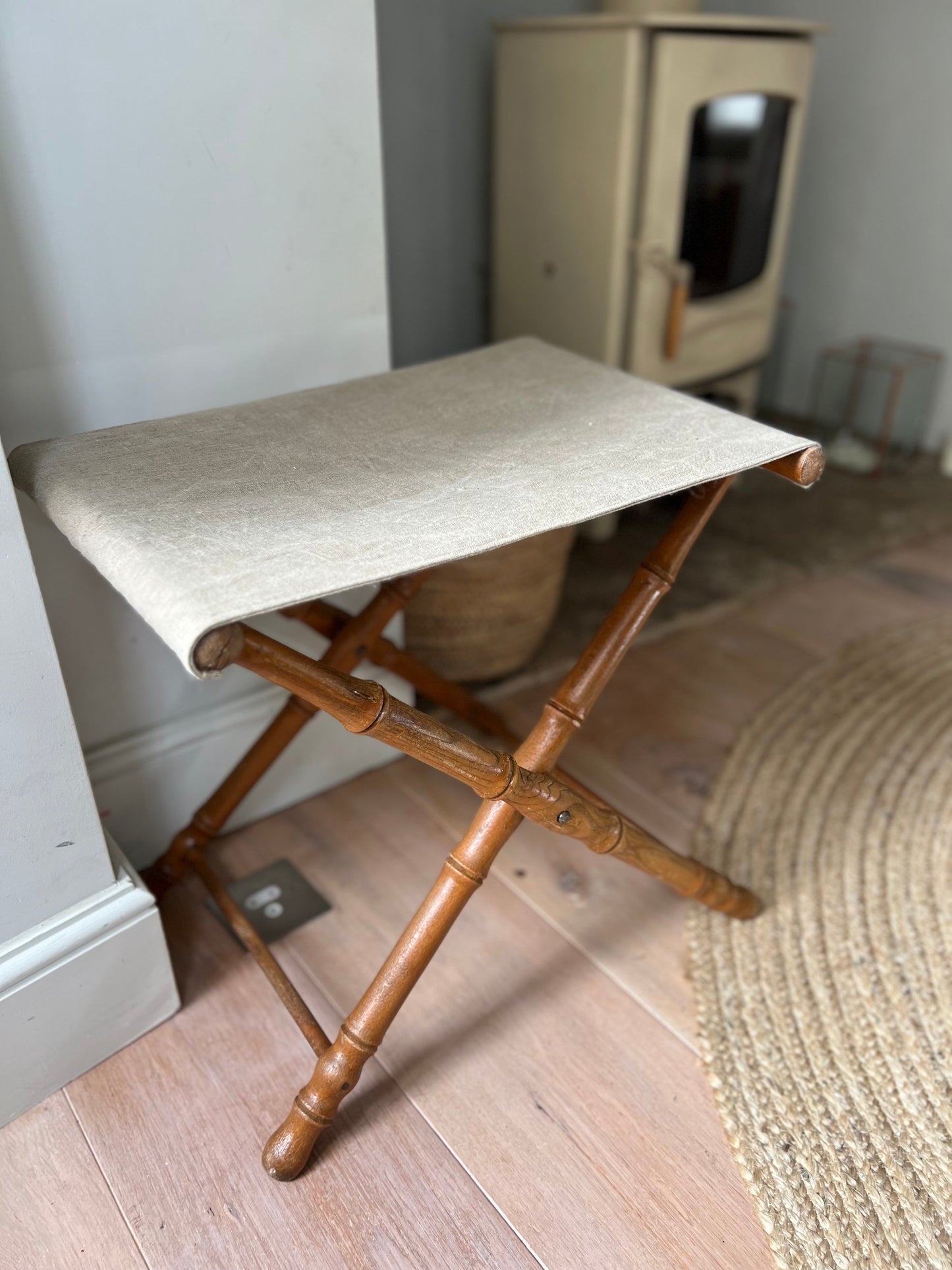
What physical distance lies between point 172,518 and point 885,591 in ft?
4.53

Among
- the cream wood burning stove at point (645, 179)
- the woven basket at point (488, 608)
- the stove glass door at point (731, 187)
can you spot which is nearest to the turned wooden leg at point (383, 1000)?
the woven basket at point (488, 608)

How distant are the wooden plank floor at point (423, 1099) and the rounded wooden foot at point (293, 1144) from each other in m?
0.02

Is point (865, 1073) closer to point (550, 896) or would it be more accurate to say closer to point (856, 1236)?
point (856, 1236)

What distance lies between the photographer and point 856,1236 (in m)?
0.68

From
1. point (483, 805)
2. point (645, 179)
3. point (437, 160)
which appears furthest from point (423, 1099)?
point (437, 160)

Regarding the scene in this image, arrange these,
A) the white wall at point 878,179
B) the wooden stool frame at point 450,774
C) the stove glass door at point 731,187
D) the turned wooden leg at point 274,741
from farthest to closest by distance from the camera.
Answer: the white wall at point 878,179, the stove glass door at point 731,187, the turned wooden leg at point 274,741, the wooden stool frame at point 450,774

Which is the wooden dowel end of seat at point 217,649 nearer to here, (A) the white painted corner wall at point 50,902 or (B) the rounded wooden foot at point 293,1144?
(A) the white painted corner wall at point 50,902

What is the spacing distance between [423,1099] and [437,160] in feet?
A: 4.94

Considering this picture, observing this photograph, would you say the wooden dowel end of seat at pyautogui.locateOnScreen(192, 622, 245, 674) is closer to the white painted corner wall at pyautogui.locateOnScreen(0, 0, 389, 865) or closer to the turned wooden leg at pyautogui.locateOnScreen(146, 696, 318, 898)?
the white painted corner wall at pyautogui.locateOnScreen(0, 0, 389, 865)

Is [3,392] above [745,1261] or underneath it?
above

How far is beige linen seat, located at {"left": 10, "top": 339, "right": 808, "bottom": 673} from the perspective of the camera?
528mm

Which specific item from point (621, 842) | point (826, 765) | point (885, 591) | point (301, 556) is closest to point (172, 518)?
point (301, 556)

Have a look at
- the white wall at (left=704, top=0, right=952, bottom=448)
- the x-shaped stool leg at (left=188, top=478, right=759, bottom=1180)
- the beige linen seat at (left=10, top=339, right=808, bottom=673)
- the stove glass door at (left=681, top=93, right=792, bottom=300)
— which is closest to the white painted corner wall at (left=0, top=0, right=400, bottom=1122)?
the beige linen seat at (left=10, top=339, right=808, bottom=673)

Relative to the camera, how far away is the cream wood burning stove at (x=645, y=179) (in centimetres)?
147
